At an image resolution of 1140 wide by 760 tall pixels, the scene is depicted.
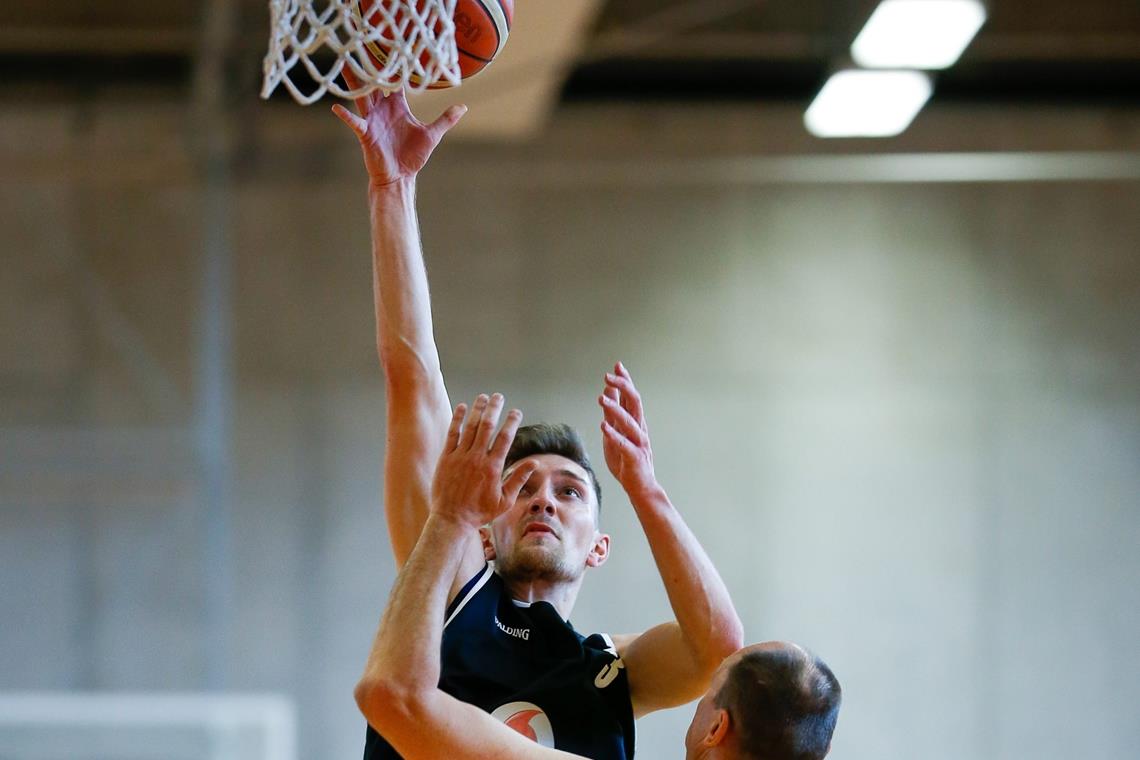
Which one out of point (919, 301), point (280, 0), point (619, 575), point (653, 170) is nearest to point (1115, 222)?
point (919, 301)

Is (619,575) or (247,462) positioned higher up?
(247,462)

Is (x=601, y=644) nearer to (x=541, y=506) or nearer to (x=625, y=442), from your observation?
(x=541, y=506)

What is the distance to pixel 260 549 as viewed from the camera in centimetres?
982

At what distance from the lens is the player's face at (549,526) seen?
10.6 feet

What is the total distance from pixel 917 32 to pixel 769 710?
5624mm

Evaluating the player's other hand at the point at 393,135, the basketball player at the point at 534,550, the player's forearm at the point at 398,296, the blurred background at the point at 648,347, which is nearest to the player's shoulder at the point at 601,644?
the basketball player at the point at 534,550

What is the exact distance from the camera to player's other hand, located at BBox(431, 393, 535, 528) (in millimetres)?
2615

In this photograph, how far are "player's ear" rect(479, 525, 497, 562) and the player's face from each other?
0.09 ft

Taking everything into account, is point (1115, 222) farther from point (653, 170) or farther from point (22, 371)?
point (22, 371)

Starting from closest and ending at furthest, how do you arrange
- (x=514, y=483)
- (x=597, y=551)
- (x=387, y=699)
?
(x=387, y=699) < (x=514, y=483) < (x=597, y=551)

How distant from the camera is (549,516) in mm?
3227

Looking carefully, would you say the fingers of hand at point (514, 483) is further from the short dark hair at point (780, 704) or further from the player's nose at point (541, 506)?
the short dark hair at point (780, 704)

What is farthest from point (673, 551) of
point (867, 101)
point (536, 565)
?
point (867, 101)

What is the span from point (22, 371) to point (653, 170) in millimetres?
4696
